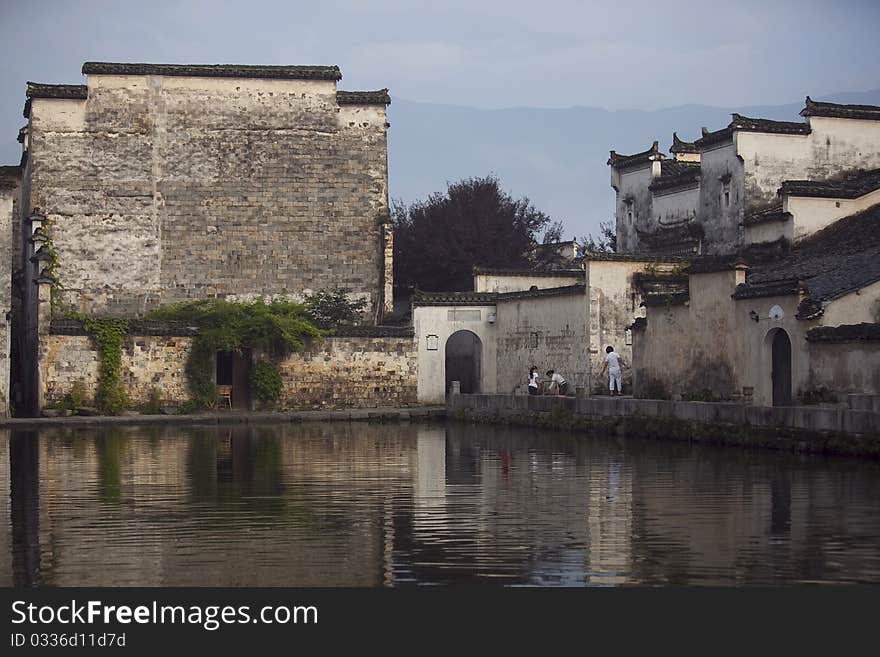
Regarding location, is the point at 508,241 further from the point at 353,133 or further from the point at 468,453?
the point at 468,453

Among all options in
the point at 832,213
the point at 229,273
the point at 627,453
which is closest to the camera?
the point at 627,453

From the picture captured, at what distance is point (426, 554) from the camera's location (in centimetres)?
1174

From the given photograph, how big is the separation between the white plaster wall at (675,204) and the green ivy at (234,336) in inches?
440

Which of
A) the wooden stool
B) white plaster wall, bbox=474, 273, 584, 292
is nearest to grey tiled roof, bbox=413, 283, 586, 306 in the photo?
white plaster wall, bbox=474, 273, 584, 292

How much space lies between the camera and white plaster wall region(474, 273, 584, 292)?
41.3 metres

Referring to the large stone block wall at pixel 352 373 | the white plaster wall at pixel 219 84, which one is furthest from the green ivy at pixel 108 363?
the white plaster wall at pixel 219 84

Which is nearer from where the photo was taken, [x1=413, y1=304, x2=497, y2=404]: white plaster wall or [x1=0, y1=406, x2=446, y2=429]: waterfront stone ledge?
[x1=0, y1=406, x2=446, y2=429]: waterfront stone ledge

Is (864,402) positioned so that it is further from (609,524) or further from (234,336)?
(234,336)

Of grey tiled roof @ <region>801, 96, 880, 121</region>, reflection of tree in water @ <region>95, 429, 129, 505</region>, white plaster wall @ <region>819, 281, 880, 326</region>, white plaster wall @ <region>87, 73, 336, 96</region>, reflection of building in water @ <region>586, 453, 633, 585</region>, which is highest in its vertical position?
white plaster wall @ <region>87, 73, 336, 96</region>

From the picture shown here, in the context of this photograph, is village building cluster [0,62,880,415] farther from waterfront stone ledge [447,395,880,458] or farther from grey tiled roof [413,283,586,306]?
waterfront stone ledge [447,395,880,458]

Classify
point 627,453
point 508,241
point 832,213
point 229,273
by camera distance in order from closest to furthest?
1. point 627,453
2. point 832,213
3. point 229,273
4. point 508,241

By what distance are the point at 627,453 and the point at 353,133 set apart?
75.7ft

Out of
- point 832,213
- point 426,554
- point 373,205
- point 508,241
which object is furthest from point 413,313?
point 426,554

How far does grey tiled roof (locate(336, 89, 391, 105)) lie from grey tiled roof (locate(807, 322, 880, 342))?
73.0 ft
